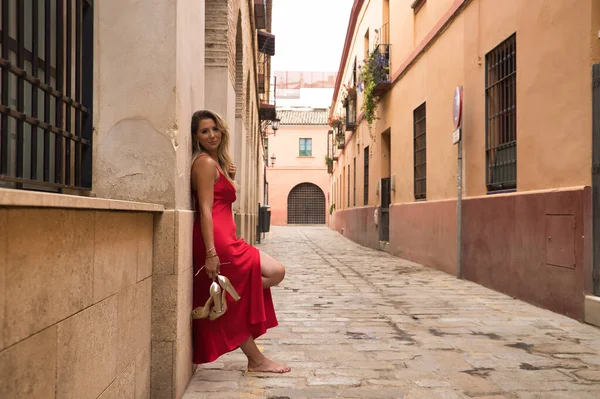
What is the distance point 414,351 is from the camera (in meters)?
4.22

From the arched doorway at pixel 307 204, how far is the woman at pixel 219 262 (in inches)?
1554

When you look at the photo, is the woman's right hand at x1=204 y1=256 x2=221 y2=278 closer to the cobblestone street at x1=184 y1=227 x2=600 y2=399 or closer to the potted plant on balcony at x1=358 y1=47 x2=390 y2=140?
the cobblestone street at x1=184 y1=227 x2=600 y2=399

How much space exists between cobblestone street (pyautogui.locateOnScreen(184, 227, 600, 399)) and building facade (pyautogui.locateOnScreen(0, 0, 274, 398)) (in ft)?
2.42

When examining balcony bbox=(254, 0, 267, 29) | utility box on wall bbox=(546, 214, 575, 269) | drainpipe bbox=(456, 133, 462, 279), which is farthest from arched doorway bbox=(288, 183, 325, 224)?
utility box on wall bbox=(546, 214, 575, 269)

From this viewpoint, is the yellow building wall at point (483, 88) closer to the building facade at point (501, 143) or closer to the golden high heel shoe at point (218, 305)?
the building facade at point (501, 143)

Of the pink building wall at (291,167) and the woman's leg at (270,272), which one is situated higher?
the pink building wall at (291,167)

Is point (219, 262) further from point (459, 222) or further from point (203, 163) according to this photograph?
point (459, 222)

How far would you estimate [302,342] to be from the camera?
452 cm

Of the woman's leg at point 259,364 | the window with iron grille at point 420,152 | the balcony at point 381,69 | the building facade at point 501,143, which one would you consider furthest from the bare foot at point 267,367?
the balcony at point 381,69

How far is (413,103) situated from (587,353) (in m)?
8.46

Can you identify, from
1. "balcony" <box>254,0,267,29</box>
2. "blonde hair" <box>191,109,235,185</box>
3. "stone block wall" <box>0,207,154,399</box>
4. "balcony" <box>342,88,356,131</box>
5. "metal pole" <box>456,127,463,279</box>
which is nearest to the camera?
"stone block wall" <box>0,207,154,399</box>

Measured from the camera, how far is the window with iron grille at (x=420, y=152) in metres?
11.4

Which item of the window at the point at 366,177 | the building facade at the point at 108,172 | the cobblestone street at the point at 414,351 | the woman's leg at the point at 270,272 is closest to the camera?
the building facade at the point at 108,172

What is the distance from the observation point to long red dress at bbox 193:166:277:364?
3414 mm
